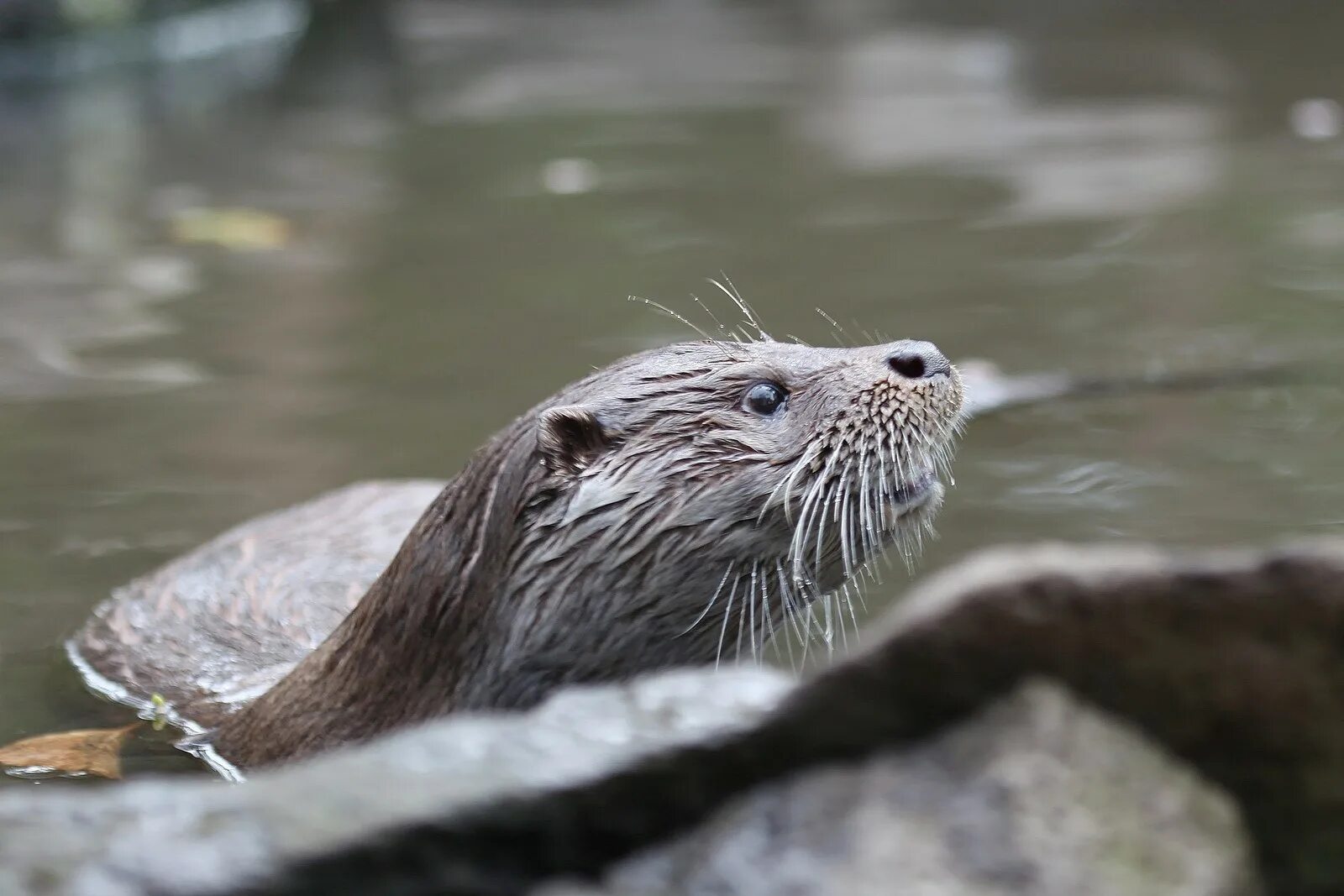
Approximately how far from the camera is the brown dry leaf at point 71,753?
11.2 ft

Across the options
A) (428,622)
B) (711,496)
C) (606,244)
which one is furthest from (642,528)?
(606,244)

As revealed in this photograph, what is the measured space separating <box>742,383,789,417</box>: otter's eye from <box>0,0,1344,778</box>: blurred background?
122 cm

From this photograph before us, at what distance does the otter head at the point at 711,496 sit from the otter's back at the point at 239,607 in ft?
3.04

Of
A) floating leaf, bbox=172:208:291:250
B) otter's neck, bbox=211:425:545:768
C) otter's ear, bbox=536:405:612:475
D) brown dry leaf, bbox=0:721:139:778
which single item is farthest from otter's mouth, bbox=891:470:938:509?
floating leaf, bbox=172:208:291:250

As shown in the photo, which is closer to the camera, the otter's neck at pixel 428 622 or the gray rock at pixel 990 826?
the gray rock at pixel 990 826

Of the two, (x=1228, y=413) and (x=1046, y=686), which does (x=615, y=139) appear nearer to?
(x=1228, y=413)

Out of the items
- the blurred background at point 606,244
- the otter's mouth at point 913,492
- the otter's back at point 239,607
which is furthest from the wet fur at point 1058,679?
the blurred background at point 606,244

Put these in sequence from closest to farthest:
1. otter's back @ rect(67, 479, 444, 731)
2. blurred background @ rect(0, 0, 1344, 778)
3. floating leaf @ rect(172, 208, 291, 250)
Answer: otter's back @ rect(67, 479, 444, 731) → blurred background @ rect(0, 0, 1344, 778) → floating leaf @ rect(172, 208, 291, 250)

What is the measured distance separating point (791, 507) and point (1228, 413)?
2602 mm

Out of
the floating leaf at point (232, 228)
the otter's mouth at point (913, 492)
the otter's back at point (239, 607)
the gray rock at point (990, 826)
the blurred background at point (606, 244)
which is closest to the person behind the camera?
the gray rock at point (990, 826)

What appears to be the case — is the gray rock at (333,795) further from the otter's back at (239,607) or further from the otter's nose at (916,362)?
the otter's back at (239,607)

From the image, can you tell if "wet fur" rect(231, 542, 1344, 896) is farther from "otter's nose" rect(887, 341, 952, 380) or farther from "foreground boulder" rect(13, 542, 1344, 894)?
"otter's nose" rect(887, 341, 952, 380)

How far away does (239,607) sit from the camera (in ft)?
12.4

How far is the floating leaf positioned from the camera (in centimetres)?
744
